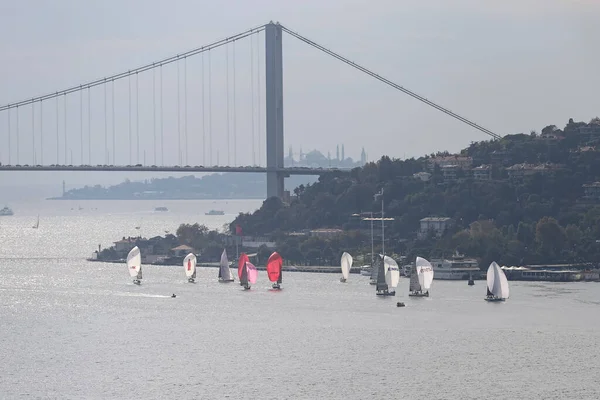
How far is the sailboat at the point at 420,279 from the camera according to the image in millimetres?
55281

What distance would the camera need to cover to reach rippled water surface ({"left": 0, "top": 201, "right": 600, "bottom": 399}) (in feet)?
118

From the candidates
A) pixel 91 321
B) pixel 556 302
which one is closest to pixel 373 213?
pixel 556 302

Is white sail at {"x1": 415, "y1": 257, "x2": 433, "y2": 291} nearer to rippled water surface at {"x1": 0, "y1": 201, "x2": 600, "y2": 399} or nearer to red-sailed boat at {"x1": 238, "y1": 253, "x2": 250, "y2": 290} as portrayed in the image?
rippled water surface at {"x1": 0, "y1": 201, "x2": 600, "y2": 399}

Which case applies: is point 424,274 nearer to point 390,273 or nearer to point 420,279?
point 420,279

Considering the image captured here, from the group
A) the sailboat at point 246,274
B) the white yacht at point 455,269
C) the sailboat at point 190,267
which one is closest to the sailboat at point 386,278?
the sailboat at point 246,274

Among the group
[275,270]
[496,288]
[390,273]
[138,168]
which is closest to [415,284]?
[390,273]

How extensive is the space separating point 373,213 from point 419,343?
134 ft

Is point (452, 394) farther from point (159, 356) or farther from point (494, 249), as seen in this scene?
point (494, 249)

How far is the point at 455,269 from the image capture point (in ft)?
212

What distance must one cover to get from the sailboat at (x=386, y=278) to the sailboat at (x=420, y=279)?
718 mm

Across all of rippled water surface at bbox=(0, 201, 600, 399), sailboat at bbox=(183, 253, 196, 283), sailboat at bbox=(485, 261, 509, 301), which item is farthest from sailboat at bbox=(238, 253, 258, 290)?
sailboat at bbox=(485, 261, 509, 301)

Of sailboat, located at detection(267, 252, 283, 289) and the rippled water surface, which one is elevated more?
sailboat, located at detection(267, 252, 283, 289)

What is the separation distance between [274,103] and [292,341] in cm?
4076

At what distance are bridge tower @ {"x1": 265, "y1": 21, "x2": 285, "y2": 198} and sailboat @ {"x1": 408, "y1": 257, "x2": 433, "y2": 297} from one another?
89.7ft
